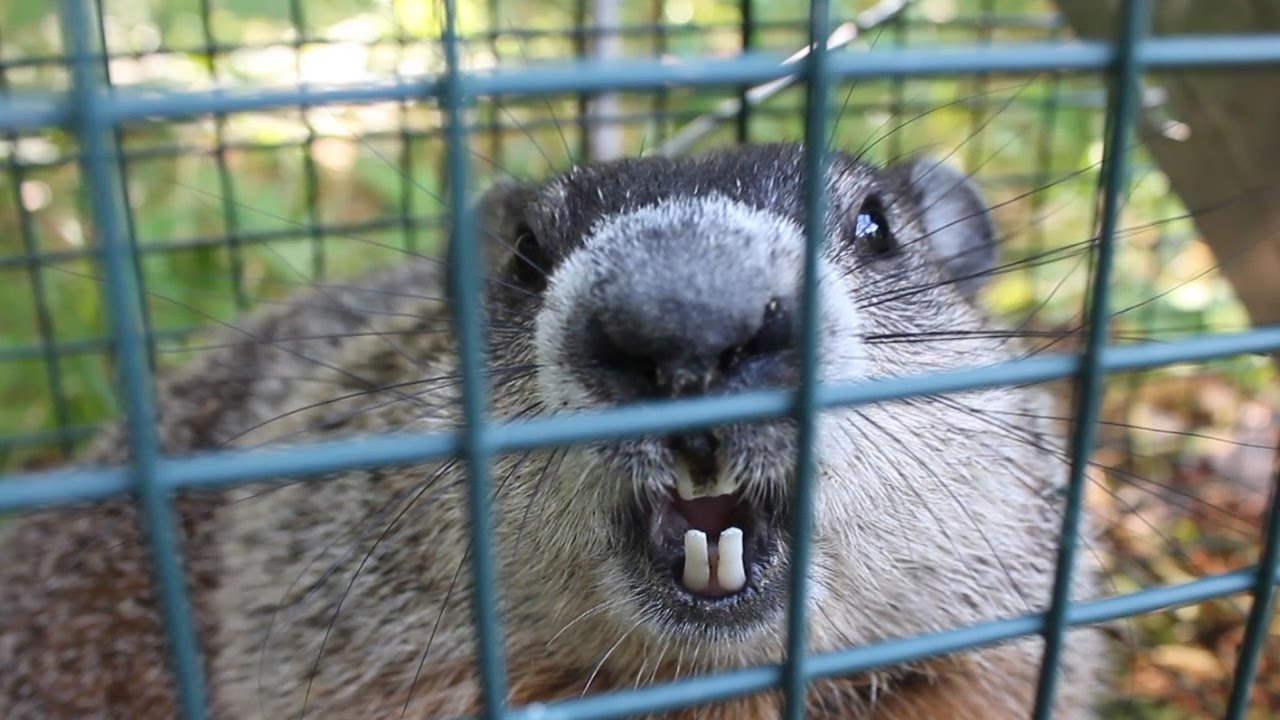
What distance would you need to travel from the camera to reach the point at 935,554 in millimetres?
1726

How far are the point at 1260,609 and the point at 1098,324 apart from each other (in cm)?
49

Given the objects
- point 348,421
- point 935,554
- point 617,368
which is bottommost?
point 935,554

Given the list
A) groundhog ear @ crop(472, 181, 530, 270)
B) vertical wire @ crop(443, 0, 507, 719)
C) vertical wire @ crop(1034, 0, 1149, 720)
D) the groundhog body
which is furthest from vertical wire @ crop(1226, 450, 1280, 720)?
groundhog ear @ crop(472, 181, 530, 270)

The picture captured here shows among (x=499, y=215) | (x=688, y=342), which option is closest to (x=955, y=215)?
(x=499, y=215)

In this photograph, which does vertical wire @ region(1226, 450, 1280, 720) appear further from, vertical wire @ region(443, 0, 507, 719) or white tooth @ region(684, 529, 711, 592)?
vertical wire @ region(443, 0, 507, 719)

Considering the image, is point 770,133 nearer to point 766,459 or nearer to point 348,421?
point 348,421

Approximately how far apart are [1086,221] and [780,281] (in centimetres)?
413

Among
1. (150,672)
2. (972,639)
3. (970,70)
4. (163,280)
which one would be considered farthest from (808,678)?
(163,280)

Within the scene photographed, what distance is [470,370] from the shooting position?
0.89 m

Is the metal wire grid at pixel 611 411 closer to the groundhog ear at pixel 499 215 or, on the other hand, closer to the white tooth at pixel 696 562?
the white tooth at pixel 696 562

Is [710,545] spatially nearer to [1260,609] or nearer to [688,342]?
[688,342]

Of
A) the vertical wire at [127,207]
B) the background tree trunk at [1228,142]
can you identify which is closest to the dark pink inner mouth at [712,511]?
the vertical wire at [127,207]

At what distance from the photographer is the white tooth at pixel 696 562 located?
4.51 ft

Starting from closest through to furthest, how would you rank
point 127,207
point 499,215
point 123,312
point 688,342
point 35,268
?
1. point 123,312
2. point 688,342
3. point 127,207
4. point 499,215
5. point 35,268
